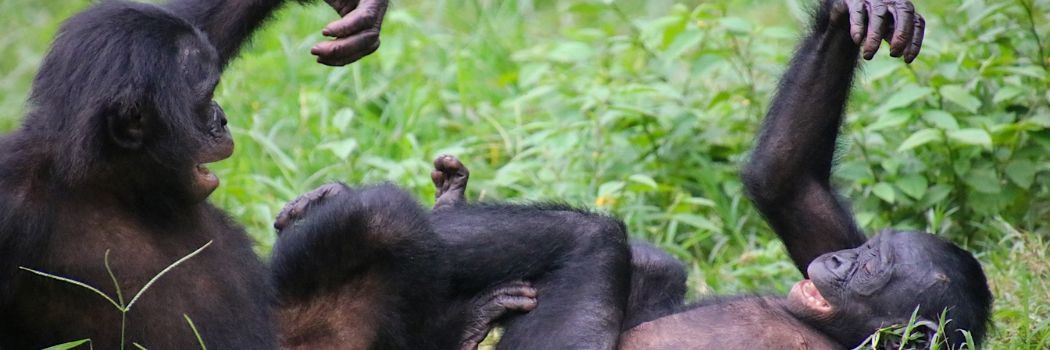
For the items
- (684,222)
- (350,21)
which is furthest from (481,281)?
(684,222)

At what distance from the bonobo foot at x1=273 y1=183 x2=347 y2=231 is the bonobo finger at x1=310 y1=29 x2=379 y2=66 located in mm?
802

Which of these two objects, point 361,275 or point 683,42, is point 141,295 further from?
point 683,42

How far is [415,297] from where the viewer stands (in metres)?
5.54

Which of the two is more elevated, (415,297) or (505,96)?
(415,297)

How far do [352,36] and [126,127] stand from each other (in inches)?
41.4

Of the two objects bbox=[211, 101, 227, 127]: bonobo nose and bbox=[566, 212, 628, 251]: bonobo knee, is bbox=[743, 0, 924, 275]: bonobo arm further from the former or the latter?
bbox=[211, 101, 227, 127]: bonobo nose

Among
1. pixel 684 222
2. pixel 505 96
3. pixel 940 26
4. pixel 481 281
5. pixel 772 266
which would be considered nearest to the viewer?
pixel 481 281

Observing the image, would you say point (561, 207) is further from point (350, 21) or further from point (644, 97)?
point (644, 97)

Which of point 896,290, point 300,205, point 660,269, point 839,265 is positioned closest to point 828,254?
point 839,265

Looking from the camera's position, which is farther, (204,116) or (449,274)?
(449,274)

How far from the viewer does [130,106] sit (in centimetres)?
459

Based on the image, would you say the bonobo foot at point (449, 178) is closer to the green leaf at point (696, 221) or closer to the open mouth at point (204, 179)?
the open mouth at point (204, 179)

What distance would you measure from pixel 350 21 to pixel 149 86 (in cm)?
99

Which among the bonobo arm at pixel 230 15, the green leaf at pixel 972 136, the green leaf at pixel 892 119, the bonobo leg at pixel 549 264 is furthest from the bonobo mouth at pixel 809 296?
the bonobo arm at pixel 230 15
